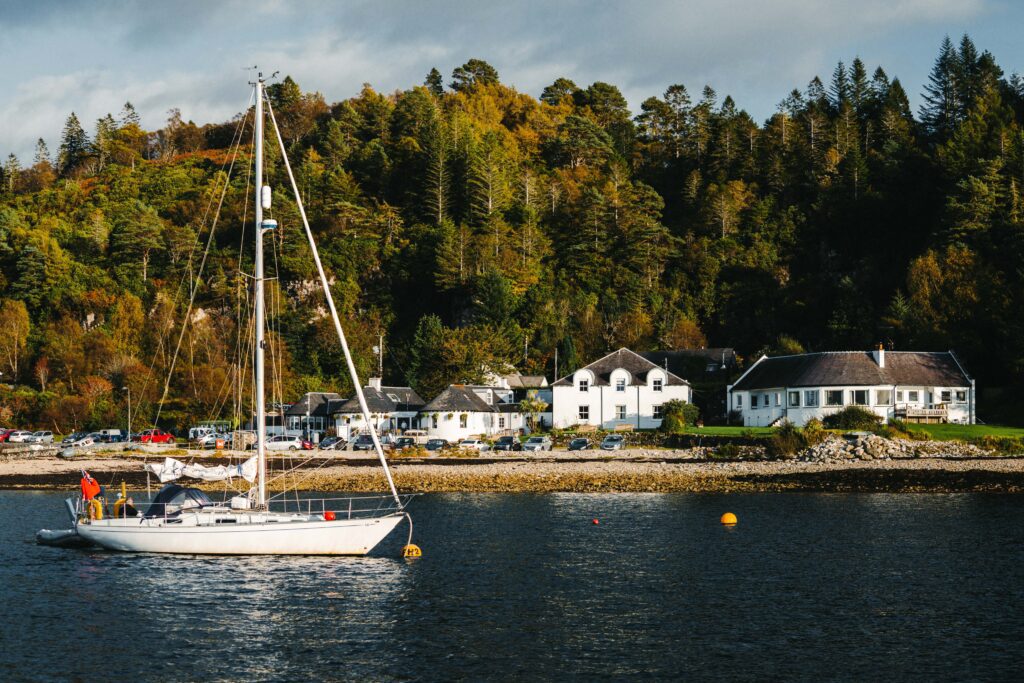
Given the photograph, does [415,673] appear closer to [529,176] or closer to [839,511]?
[839,511]

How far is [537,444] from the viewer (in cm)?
7975

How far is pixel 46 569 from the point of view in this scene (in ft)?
118

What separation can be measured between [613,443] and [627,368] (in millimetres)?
15714

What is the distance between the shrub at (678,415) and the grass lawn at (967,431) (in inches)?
713

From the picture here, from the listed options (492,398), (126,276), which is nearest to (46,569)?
(492,398)

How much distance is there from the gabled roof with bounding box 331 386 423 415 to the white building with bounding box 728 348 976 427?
35.7 metres

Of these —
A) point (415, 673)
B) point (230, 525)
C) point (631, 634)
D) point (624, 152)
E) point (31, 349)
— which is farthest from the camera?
point (624, 152)

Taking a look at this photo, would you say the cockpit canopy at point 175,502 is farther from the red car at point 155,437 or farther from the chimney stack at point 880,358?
the chimney stack at point 880,358

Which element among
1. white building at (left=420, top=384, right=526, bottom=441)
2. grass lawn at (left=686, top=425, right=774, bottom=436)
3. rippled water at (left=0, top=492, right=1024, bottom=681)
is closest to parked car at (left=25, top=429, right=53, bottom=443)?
white building at (left=420, top=384, right=526, bottom=441)

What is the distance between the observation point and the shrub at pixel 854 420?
7481 cm

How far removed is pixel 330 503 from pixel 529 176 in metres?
110

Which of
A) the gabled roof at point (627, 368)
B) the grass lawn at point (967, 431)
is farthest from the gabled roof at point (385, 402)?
the grass lawn at point (967, 431)

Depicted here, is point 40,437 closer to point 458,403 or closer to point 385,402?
point 385,402

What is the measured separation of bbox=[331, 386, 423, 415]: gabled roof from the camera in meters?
96.6
